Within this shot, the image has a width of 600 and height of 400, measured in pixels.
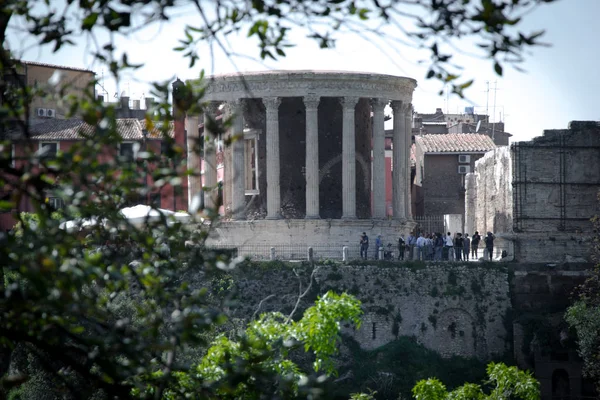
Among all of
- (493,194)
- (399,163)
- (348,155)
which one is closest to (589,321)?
(493,194)

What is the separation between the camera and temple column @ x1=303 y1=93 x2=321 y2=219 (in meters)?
45.3

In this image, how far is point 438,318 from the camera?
138ft

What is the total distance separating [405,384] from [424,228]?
1690 cm

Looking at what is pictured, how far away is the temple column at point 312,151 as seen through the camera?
149 feet

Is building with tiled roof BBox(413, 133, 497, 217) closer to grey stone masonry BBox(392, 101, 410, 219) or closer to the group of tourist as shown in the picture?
grey stone masonry BBox(392, 101, 410, 219)

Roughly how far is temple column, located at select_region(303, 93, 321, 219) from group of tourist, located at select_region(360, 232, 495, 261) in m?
2.14

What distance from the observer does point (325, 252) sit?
4434 cm

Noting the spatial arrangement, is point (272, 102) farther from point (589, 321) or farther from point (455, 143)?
point (455, 143)

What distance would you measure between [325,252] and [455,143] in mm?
16766

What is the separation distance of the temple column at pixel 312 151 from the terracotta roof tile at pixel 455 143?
13.9 metres

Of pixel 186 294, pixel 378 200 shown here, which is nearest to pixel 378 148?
pixel 378 200

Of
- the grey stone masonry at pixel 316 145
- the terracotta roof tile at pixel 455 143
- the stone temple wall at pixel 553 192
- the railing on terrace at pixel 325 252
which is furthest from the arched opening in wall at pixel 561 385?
the terracotta roof tile at pixel 455 143

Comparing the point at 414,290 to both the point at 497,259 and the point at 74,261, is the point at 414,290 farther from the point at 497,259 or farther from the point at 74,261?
the point at 74,261

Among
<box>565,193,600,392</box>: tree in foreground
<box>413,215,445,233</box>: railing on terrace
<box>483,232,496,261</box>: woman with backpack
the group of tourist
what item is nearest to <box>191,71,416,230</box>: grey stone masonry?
the group of tourist
